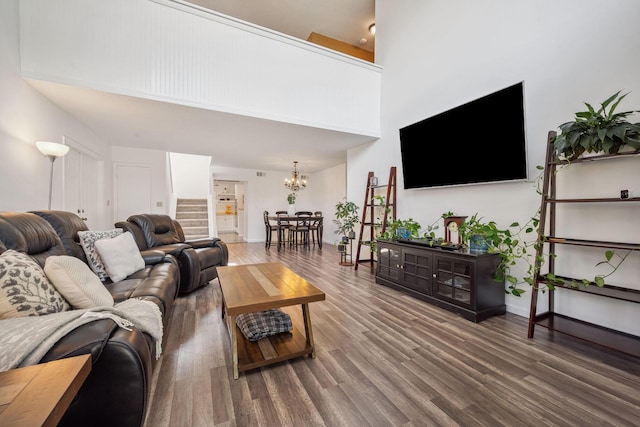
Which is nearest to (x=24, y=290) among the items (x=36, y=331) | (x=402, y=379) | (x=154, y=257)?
(x=36, y=331)

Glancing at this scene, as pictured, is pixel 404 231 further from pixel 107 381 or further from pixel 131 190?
pixel 131 190

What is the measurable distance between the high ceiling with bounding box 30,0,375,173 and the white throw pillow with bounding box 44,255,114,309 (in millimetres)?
2352

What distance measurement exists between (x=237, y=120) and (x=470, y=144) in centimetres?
304

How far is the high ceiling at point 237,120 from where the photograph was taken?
325 cm

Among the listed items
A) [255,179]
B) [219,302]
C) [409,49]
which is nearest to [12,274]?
[219,302]

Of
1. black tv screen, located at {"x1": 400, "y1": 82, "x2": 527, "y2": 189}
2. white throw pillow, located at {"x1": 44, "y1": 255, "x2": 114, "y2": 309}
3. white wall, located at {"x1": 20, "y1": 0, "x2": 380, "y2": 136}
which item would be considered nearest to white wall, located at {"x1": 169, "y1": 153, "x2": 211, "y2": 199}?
white wall, located at {"x1": 20, "y1": 0, "x2": 380, "y2": 136}

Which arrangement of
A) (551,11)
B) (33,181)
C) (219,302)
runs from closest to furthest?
(551,11), (33,181), (219,302)

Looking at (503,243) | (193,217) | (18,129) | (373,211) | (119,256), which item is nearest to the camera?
(119,256)

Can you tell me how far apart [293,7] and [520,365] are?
Result: 6536mm

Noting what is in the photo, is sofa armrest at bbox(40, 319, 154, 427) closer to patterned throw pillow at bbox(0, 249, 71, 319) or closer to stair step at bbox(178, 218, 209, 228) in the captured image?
patterned throw pillow at bbox(0, 249, 71, 319)

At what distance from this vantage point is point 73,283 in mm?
1396

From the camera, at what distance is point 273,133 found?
4352 millimetres

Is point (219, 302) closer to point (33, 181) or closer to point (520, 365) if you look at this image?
point (33, 181)

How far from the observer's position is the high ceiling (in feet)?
10.7
